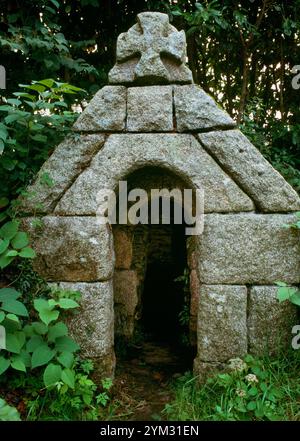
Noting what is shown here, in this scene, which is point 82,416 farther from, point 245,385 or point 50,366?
point 245,385

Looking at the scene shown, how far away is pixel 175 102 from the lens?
2871mm

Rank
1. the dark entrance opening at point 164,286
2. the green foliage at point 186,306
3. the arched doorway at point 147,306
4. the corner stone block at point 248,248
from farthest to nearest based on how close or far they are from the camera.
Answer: the dark entrance opening at point 164,286 → the green foliage at point 186,306 → the arched doorway at point 147,306 → the corner stone block at point 248,248

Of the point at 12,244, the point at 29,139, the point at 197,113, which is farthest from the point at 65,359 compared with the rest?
the point at 197,113

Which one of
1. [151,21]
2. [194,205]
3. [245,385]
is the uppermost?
[151,21]

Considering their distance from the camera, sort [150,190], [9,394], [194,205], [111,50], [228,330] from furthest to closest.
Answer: [111,50] < [150,190] < [194,205] < [228,330] < [9,394]

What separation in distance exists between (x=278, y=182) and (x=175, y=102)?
957 millimetres

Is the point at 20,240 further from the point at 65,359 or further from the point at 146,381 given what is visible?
the point at 146,381

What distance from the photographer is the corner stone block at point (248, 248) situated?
281cm

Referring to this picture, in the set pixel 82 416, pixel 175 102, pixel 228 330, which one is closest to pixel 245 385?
pixel 228 330

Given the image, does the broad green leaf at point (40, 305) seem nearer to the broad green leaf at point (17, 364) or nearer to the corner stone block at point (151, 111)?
the broad green leaf at point (17, 364)

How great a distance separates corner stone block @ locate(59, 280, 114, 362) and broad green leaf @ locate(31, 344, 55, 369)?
394 mm

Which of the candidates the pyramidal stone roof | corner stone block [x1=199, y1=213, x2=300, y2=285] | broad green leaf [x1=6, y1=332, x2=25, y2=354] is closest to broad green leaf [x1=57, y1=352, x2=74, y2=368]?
broad green leaf [x1=6, y1=332, x2=25, y2=354]

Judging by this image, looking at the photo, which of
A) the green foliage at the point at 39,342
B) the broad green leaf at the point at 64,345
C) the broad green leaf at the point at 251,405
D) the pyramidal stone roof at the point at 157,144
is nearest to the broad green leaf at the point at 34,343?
the green foliage at the point at 39,342

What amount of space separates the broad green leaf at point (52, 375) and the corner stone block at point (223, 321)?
108cm
